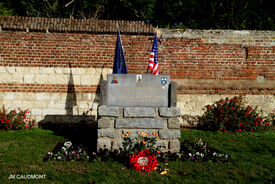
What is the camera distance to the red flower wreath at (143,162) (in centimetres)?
346

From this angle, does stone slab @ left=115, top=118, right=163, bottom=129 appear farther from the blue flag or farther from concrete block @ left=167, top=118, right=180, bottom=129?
the blue flag

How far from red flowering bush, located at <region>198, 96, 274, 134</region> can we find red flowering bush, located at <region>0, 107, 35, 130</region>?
5.88 meters

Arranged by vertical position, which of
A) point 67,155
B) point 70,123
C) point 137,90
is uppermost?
point 137,90

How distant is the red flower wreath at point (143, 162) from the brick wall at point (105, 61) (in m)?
3.48

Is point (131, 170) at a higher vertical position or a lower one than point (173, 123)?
lower

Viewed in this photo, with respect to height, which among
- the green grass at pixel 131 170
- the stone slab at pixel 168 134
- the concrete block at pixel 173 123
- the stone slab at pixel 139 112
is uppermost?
the stone slab at pixel 139 112

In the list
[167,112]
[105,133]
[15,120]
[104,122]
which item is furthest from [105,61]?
[15,120]

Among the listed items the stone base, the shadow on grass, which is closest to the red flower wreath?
the stone base

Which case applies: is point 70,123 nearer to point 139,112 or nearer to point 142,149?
point 139,112

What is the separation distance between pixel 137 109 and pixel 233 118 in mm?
3805

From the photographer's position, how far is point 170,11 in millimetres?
14617

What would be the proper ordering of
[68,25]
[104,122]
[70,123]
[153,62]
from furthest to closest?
1. [70,123]
2. [68,25]
3. [153,62]
4. [104,122]

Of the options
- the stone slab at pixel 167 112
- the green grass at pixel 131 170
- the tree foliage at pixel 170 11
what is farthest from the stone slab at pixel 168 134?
the tree foliage at pixel 170 11

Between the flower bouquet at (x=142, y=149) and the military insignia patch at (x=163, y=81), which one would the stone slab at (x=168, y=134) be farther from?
the military insignia patch at (x=163, y=81)
